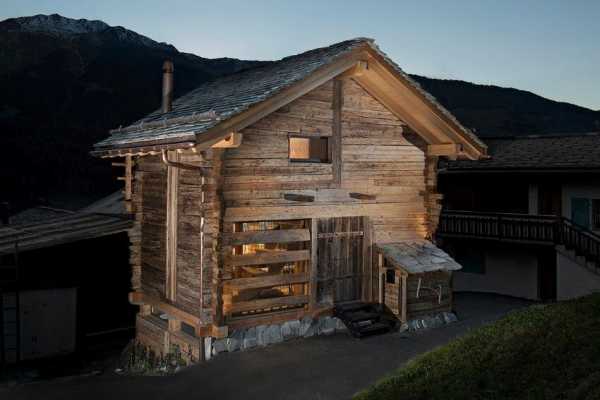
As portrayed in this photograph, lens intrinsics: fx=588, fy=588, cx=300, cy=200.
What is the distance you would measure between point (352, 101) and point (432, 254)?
15.9 feet

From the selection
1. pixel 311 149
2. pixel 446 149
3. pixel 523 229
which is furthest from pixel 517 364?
pixel 523 229

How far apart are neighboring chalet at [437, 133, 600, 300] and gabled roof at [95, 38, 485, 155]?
7.35m

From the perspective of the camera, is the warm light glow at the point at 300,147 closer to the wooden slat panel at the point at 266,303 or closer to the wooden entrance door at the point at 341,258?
the wooden entrance door at the point at 341,258

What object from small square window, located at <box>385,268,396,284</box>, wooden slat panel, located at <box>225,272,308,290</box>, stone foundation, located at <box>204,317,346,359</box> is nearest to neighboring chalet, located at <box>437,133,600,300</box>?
small square window, located at <box>385,268,396,284</box>

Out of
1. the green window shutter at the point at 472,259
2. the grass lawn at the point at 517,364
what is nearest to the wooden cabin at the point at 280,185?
the grass lawn at the point at 517,364

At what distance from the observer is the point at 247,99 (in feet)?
45.3

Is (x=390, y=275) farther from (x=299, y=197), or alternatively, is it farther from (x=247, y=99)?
(x=247, y=99)

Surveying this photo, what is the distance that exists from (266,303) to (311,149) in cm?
515

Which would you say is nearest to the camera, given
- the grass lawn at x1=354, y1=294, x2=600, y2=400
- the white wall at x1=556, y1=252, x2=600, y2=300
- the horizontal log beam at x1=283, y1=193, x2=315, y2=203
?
the grass lawn at x1=354, y1=294, x2=600, y2=400

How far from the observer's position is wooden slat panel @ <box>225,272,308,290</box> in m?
14.1

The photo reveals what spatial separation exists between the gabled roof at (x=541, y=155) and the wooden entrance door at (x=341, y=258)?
33.7 ft

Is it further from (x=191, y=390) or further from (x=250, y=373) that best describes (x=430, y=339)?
(x=191, y=390)

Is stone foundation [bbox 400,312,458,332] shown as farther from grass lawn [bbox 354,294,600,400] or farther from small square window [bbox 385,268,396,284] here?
grass lawn [bbox 354,294,600,400]

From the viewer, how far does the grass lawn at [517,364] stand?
26.2 feet
